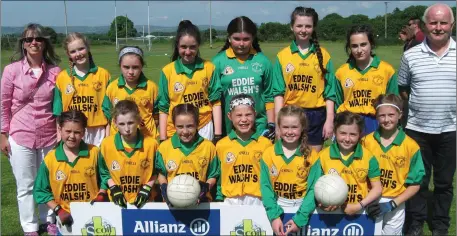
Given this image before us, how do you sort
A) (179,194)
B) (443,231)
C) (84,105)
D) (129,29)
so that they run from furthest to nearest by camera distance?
(129,29) < (443,231) < (84,105) < (179,194)

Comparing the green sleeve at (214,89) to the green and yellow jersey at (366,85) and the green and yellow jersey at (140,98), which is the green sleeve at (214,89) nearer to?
the green and yellow jersey at (140,98)

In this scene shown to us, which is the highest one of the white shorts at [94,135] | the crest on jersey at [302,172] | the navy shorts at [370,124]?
the navy shorts at [370,124]

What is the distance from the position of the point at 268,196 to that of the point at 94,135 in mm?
2151

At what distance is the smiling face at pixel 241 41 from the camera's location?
16.6 ft

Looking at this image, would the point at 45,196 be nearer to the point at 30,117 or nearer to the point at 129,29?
the point at 30,117

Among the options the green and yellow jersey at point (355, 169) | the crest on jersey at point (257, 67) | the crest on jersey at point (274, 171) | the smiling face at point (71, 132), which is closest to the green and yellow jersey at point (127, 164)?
the smiling face at point (71, 132)

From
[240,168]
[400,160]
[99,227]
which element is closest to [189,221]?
[240,168]

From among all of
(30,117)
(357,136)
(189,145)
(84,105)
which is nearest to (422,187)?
(357,136)

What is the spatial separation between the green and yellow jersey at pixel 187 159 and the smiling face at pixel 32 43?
185 centimetres

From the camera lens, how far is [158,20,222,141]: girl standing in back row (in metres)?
5.04

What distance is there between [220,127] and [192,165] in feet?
2.36

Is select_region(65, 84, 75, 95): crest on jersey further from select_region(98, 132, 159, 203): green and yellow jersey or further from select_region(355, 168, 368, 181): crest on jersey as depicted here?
select_region(355, 168, 368, 181): crest on jersey

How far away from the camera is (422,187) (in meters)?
5.40

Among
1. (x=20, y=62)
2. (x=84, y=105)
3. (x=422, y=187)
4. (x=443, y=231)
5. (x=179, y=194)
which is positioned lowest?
(x=443, y=231)
